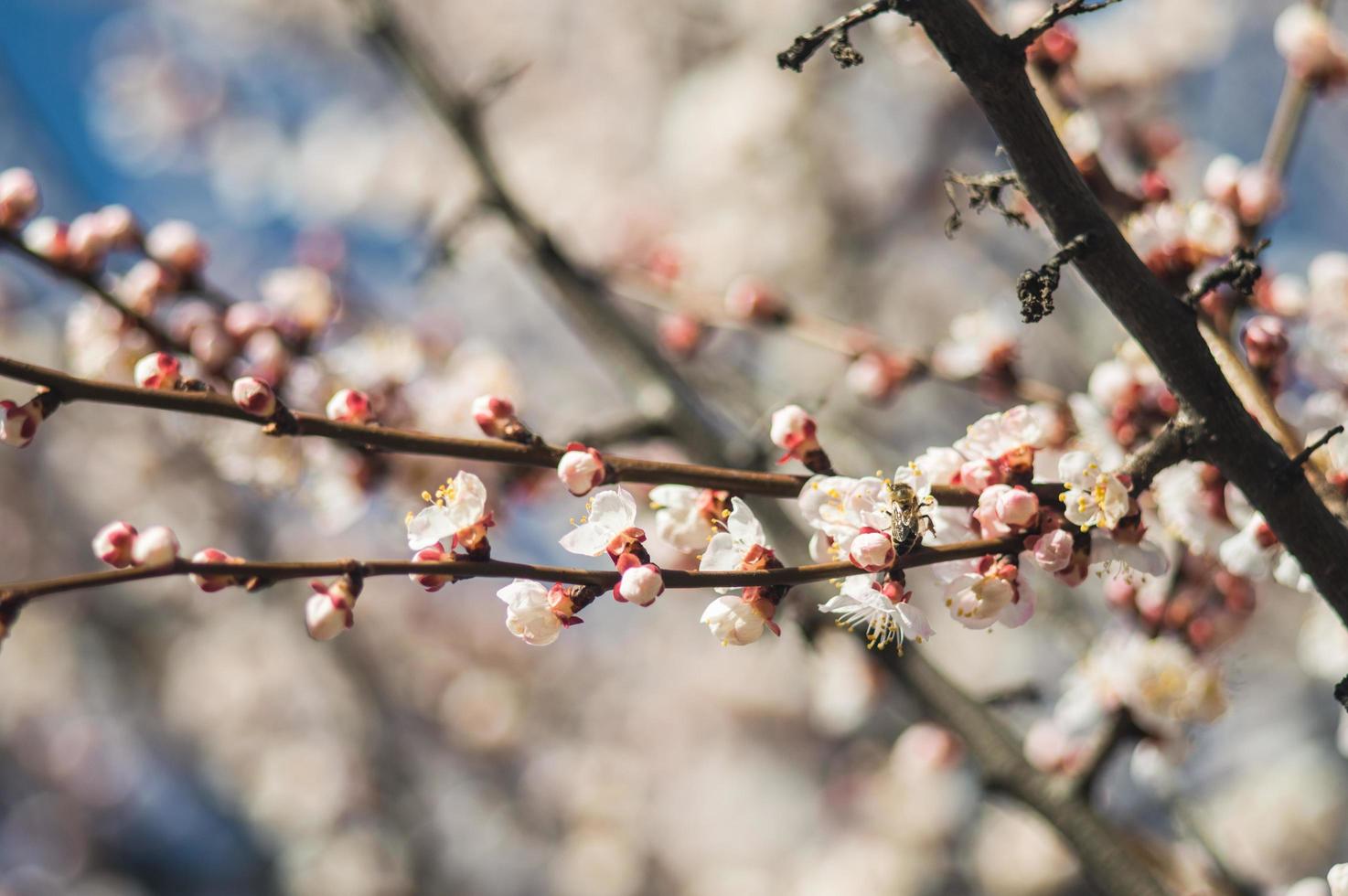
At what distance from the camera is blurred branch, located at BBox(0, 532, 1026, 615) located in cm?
93

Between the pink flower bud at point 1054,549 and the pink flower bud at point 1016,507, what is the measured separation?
1.2 inches

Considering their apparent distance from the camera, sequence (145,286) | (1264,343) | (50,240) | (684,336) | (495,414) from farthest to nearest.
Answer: (684,336)
(145,286)
(50,240)
(1264,343)
(495,414)

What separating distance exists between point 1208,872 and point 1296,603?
10.4 ft

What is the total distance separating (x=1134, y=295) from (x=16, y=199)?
57.4 inches

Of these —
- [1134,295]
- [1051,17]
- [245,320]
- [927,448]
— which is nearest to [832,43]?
[1051,17]

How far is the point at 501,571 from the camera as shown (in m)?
0.94

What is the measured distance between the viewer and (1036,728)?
2.20 meters

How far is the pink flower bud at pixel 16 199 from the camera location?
56.7 inches

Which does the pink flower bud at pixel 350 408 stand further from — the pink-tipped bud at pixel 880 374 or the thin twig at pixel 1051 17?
the pink-tipped bud at pixel 880 374

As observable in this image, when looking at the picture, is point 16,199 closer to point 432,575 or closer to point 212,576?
point 212,576

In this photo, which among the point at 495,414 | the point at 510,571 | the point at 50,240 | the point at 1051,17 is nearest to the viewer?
the point at 1051,17

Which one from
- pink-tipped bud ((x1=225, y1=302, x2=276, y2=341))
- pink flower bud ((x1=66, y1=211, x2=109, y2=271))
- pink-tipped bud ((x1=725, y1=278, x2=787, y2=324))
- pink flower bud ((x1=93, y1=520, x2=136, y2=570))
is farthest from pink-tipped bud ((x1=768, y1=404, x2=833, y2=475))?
pink flower bud ((x1=66, y1=211, x2=109, y2=271))

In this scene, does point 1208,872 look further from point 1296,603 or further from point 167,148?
point 167,148

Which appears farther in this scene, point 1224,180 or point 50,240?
point 50,240
